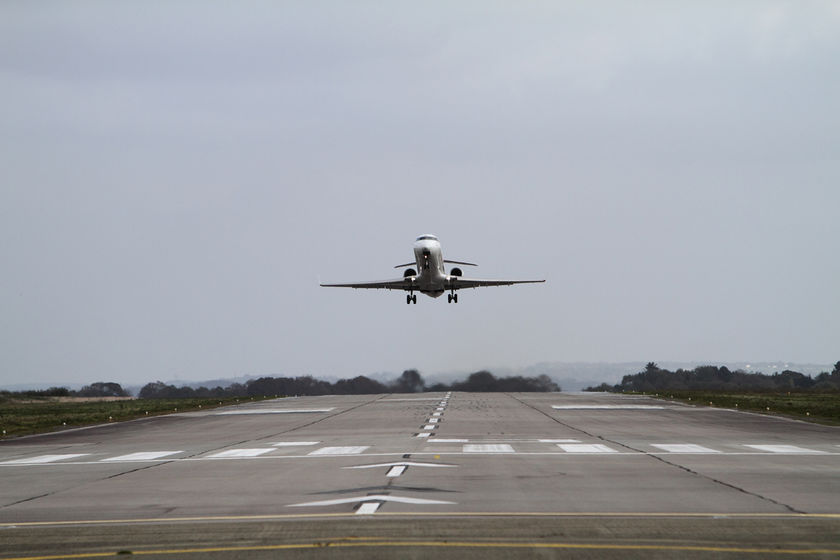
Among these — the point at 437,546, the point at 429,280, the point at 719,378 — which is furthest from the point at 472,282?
the point at 719,378

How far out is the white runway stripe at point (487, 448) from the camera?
29.0 m

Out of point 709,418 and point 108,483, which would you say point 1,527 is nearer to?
point 108,483

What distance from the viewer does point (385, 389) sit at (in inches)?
5094

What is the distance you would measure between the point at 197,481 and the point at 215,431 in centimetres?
2294

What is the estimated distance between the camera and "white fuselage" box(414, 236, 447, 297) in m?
71.4

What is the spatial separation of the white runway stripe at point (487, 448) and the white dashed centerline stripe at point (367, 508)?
1253cm

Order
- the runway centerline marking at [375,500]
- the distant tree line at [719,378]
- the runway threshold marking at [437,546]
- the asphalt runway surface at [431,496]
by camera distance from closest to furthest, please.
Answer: the runway threshold marking at [437,546]
the asphalt runway surface at [431,496]
the runway centerline marking at [375,500]
the distant tree line at [719,378]

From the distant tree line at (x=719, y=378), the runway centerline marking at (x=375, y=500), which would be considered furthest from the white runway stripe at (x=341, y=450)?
the distant tree line at (x=719, y=378)

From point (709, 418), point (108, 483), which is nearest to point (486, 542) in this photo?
point (108, 483)

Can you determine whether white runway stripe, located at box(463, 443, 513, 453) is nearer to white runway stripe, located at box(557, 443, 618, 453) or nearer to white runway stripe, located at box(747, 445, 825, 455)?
white runway stripe, located at box(557, 443, 618, 453)

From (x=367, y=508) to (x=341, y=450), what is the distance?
47.0ft

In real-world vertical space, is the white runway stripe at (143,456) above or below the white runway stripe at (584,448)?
below

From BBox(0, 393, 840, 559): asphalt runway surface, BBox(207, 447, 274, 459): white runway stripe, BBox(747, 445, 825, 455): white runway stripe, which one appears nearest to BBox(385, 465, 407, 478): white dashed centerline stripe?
BBox(0, 393, 840, 559): asphalt runway surface

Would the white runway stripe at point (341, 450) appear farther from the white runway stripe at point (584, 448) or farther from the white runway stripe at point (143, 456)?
the white runway stripe at point (584, 448)
